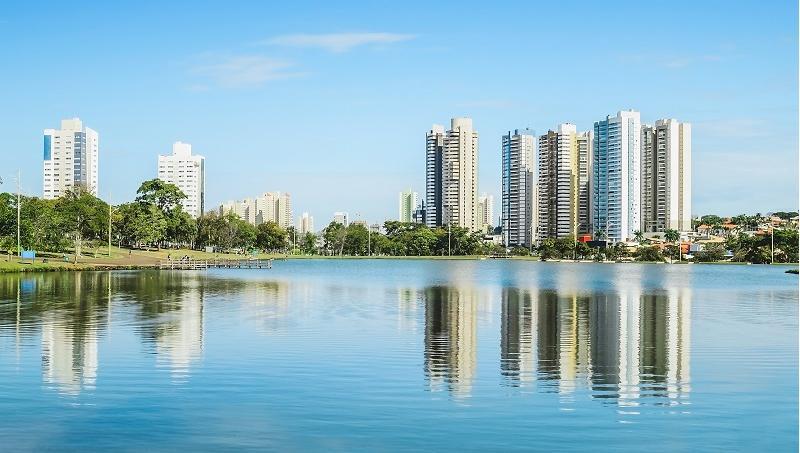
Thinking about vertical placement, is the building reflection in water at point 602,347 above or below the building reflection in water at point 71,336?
below

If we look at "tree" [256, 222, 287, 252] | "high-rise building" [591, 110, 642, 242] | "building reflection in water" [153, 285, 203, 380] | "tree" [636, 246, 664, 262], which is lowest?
"building reflection in water" [153, 285, 203, 380]

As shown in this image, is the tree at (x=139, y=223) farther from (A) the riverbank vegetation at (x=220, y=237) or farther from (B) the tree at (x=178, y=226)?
(B) the tree at (x=178, y=226)

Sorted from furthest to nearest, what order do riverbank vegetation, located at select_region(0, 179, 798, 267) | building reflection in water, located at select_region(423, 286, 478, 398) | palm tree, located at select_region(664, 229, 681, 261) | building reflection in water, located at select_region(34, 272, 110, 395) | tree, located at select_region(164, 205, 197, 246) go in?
palm tree, located at select_region(664, 229, 681, 261), tree, located at select_region(164, 205, 197, 246), riverbank vegetation, located at select_region(0, 179, 798, 267), building reflection in water, located at select_region(423, 286, 478, 398), building reflection in water, located at select_region(34, 272, 110, 395)

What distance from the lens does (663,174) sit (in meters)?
196

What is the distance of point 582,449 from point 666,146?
19004 cm

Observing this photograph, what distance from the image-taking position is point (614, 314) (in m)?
37.9

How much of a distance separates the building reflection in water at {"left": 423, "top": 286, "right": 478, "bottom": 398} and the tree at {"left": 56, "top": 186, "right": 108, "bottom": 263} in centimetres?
6106

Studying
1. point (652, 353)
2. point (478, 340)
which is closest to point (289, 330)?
point (478, 340)

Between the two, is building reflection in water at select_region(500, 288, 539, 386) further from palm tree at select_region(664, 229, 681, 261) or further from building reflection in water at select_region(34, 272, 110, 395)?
palm tree at select_region(664, 229, 681, 261)

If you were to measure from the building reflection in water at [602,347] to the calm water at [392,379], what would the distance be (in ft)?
0.30

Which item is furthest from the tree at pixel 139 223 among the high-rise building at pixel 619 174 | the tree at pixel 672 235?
the tree at pixel 672 235

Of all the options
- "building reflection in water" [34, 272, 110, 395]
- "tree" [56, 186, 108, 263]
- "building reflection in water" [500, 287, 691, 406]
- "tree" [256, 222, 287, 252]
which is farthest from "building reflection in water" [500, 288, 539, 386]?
"tree" [256, 222, 287, 252]

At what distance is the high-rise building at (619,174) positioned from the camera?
7407 inches

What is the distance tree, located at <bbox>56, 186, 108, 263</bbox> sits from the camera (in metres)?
95.4
